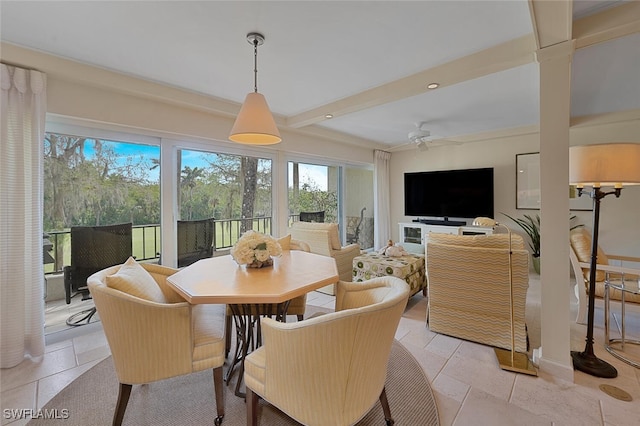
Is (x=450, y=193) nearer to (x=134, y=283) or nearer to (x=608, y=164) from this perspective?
(x=608, y=164)

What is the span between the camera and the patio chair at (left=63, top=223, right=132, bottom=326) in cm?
246

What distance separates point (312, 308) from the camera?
10.3 ft

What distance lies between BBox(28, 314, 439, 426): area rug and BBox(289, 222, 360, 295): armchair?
1.66m

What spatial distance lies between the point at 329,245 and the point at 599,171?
254 centimetres

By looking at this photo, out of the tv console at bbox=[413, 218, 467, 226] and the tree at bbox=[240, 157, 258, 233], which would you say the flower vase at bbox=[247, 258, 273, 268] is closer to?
the tree at bbox=[240, 157, 258, 233]

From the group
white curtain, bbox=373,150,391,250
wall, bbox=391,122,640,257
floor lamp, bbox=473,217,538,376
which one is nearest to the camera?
floor lamp, bbox=473,217,538,376

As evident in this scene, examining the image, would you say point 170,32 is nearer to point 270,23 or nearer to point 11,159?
point 270,23

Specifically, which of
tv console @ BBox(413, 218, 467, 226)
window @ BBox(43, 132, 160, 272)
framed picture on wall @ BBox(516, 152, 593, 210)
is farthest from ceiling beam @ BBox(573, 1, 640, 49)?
window @ BBox(43, 132, 160, 272)

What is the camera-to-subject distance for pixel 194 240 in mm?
3344

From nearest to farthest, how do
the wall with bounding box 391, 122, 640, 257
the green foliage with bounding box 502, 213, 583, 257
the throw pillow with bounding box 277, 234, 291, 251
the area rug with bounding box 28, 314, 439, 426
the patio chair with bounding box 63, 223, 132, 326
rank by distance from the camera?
the area rug with bounding box 28, 314, 439, 426, the patio chair with bounding box 63, 223, 132, 326, the throw pillow with bounding box 277, 234, 291, 251, the wall with bounding box 391, 122, 640, 257, the green foliage with bounding box 502, 213, 583, 257

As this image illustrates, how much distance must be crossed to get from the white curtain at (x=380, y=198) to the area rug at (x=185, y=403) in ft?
13.4

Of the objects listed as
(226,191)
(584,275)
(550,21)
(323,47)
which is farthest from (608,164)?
(226,191)

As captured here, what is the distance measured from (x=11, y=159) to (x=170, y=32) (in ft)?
5.23

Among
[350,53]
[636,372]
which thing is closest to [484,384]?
[636,372]
